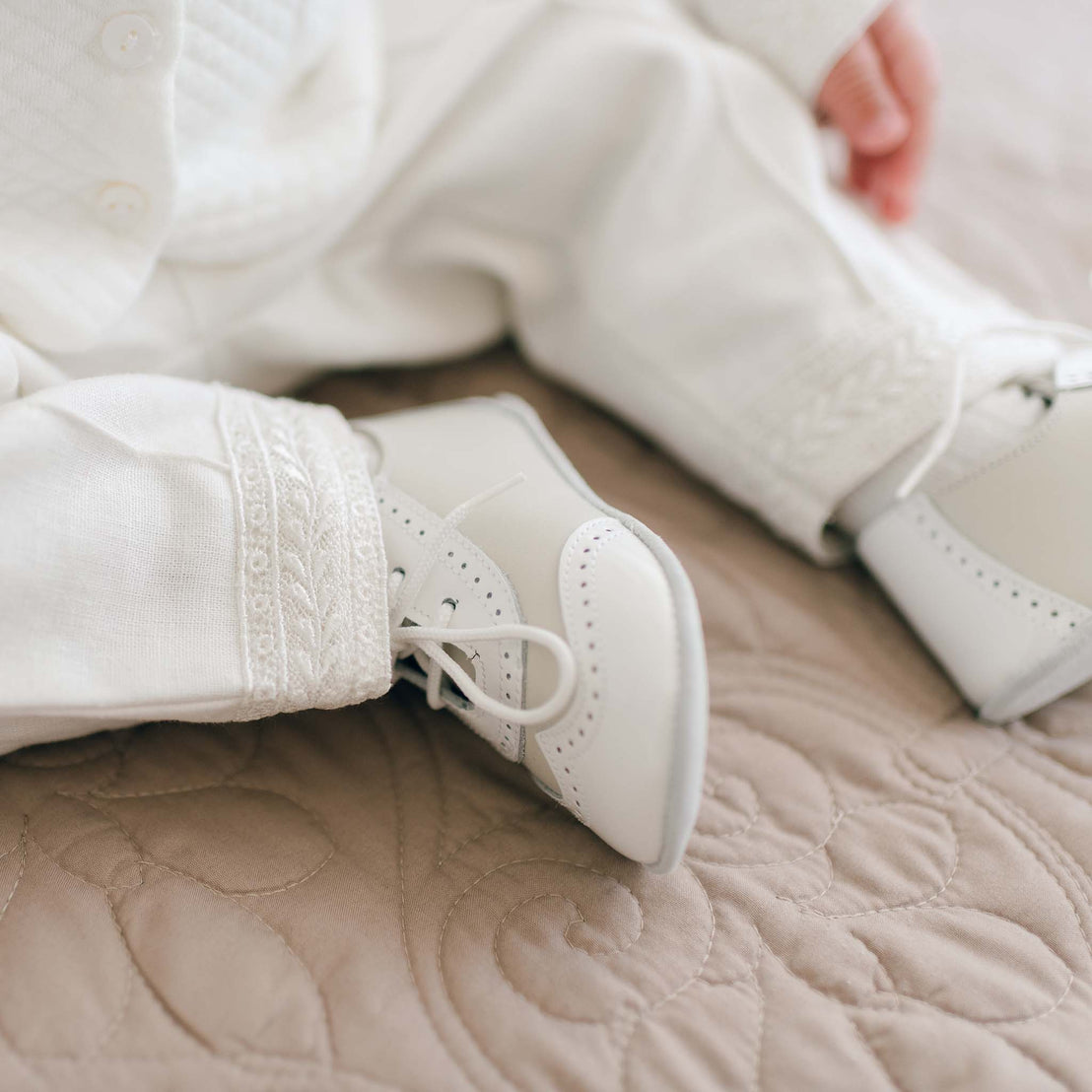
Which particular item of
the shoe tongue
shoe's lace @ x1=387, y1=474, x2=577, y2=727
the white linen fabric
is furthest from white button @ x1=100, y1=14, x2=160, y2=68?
the shoe tongue

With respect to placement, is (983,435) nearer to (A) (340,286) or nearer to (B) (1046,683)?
(B) (1046,683)

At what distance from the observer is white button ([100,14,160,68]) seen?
497 mm

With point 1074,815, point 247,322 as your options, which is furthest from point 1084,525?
point 247,322

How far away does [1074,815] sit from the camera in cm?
54

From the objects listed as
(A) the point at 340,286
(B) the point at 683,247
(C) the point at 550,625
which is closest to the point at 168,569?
(C) the point at 550,625

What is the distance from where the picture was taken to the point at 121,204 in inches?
21.6

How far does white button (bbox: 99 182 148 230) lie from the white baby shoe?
0.49 meters

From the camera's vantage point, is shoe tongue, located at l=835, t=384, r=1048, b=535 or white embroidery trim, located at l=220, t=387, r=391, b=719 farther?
shoe tongue, located at l=835, t=384, r=1048, b=535

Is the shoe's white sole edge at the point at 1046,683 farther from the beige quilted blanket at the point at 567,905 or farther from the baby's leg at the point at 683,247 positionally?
the baby's leg at the point at 683,247

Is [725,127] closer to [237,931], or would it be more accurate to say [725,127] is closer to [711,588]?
[711,588]

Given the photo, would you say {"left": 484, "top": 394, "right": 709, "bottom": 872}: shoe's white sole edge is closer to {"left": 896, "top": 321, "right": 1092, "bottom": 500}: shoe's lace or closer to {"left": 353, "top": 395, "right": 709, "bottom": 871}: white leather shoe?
{"left": 353, "top": 395, "right": 709, "bottom": 871}: white leather shoe

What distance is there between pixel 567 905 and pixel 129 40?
1.62 ft

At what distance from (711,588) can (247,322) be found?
0.37 meters

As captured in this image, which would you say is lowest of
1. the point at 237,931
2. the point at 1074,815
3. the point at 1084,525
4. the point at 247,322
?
the point at 237,931
